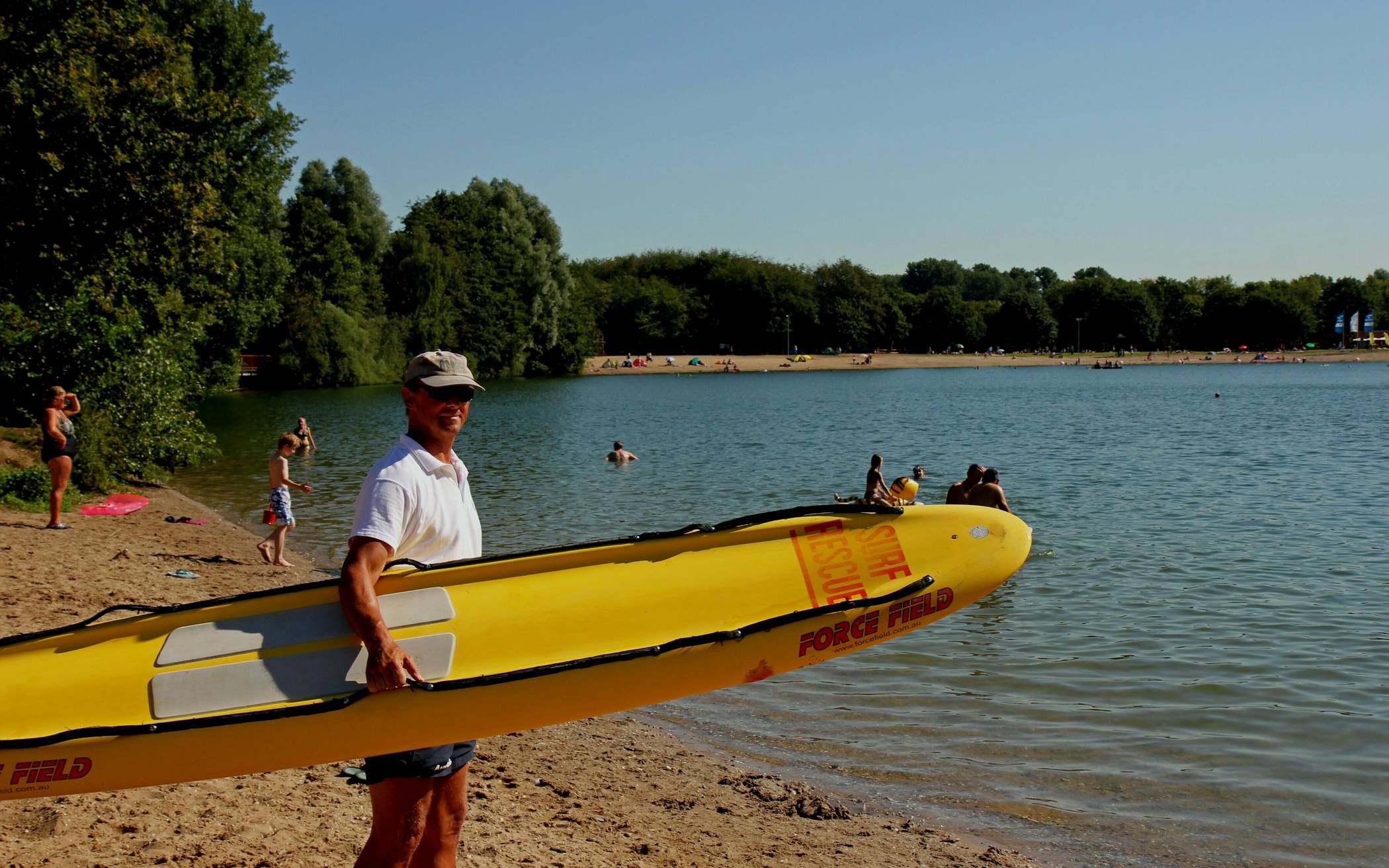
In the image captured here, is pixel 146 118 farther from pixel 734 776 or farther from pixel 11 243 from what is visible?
pixel 734 776

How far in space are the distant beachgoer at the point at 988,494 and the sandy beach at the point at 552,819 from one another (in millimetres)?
7706

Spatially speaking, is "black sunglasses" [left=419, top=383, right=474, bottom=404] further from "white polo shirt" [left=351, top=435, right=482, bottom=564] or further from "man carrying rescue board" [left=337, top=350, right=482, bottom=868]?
"white polo shirt" [left=351, top=435, right=482, bottom=564]

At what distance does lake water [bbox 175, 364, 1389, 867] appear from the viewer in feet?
21.9

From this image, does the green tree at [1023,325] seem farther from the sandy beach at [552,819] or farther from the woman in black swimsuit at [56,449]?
the sandy beach at [552,819]

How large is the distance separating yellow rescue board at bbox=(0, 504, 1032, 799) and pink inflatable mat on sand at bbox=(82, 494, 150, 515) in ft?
42.9

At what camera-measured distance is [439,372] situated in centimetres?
381

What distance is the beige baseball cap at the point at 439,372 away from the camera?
12.4 feet

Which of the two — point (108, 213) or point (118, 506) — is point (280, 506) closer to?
point (118, 506)

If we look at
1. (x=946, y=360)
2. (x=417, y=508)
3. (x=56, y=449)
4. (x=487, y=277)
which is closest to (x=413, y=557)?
(x=417, y=508)

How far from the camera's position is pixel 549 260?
289ft

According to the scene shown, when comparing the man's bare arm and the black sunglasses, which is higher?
the black sunglasses

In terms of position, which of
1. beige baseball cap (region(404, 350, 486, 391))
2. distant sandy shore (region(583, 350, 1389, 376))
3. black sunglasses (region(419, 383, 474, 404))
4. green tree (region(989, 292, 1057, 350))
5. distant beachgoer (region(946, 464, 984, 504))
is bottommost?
distant beachgoer (region(946, 464, 984, 504))

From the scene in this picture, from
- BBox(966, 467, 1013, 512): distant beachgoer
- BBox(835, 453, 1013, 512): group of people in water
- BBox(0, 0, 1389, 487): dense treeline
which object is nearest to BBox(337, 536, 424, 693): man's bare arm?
BBox(835, 453, 1013, 512): group of people in water

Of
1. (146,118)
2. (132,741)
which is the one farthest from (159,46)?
(132,741)
